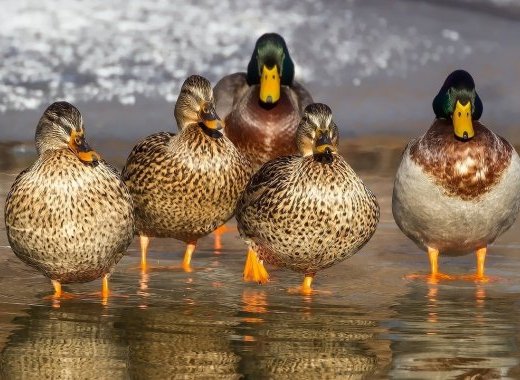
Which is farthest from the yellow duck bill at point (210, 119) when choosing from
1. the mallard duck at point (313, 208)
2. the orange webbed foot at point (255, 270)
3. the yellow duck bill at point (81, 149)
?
the yellow duck bill at point (81, 149)

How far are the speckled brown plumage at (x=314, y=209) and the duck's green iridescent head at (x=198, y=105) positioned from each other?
0.57m

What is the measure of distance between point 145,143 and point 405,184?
129 cm

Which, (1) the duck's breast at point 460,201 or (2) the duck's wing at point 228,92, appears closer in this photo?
(1) the duck's breast at point 460,201

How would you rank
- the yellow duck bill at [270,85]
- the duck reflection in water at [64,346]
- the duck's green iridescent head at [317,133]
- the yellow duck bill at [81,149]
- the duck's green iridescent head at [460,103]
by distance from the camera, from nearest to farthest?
the duck reflection in water at [64,346] < the yellow duck bill at [81,149] < the duck's green iridescent head at [317,133] < the duck's green iridescent head at [460,103] < the yellow duck bill at [270,85]

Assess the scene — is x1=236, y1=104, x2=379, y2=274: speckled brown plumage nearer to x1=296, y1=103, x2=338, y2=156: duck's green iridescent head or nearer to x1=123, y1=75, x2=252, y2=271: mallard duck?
x1=296, y1=103, x2=338, y2=156: duck's green iridescent head

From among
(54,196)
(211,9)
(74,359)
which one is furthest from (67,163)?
(211,9)

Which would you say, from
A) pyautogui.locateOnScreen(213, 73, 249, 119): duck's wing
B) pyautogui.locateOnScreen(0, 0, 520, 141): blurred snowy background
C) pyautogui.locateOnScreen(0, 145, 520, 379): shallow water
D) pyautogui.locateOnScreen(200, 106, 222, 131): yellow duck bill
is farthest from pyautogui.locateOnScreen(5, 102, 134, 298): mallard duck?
pyautogui.locateOnScreen(0, 0, 520, 141): blurred snowy background

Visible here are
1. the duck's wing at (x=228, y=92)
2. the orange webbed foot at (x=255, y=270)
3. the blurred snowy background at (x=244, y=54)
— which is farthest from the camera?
the blurred snowy background at (x=244, y=54)

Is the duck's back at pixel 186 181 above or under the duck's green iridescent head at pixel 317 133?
under

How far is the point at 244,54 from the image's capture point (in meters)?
13.8

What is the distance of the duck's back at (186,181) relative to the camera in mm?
8062

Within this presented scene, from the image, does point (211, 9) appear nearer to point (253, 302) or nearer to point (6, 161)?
point (6, 161)

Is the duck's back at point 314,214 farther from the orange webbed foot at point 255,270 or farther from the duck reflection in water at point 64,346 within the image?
the duck reflection in water at point 64,346

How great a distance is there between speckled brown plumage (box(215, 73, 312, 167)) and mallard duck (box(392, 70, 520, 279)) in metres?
1.55
